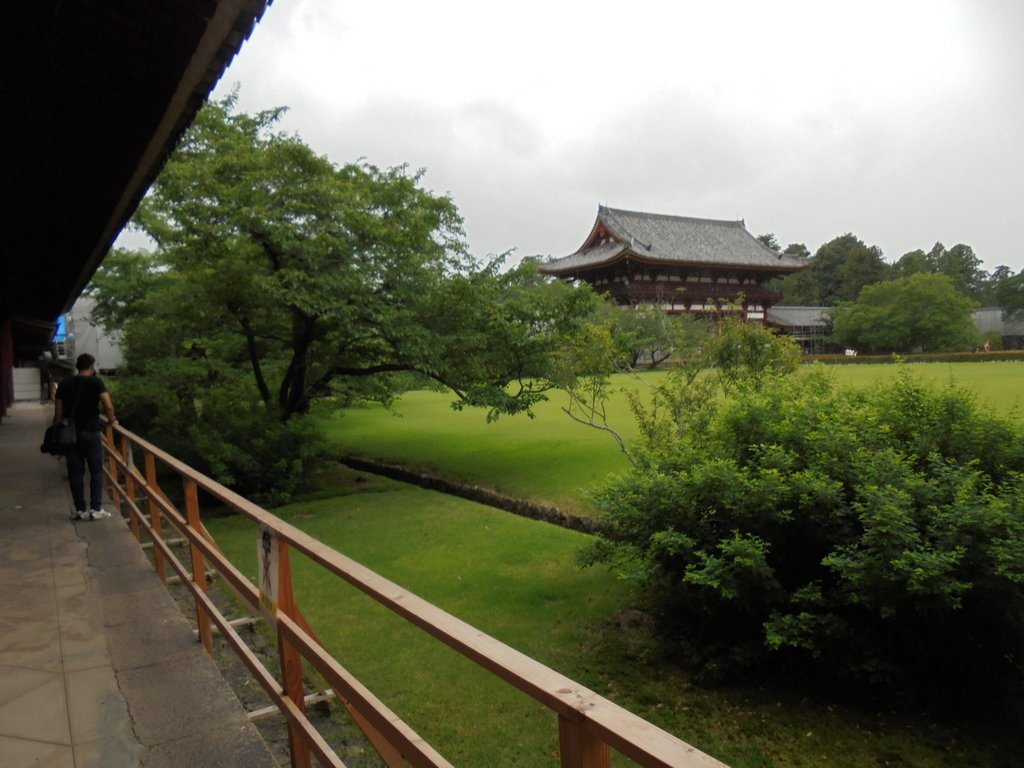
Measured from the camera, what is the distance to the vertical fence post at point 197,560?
11.5 ft

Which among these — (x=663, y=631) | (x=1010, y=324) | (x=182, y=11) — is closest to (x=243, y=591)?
(x=182, y=11)

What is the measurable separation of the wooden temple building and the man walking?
1293 inches

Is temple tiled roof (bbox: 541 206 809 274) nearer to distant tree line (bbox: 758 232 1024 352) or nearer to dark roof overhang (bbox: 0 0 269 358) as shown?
distant tree line (bbox: 758 232 1024 352)

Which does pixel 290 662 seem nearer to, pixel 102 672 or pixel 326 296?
pixel 102 672

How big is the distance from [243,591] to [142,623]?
1544 millimetres

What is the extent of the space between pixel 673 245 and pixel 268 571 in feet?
136

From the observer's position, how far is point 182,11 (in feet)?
10.1

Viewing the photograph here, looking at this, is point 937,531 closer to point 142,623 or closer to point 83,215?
point 142,623

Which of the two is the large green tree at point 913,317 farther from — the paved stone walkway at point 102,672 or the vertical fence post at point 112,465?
the paved stone walkway at point 102,672

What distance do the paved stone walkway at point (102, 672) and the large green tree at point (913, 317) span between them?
4043 cm

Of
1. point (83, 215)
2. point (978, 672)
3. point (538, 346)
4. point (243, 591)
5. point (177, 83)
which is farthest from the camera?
point (538, 346)

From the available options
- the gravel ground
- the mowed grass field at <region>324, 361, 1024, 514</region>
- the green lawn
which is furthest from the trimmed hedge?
the gravel ground

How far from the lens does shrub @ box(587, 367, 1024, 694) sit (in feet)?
12.6

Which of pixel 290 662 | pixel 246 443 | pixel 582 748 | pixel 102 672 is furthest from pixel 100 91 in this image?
pixel 246 443
